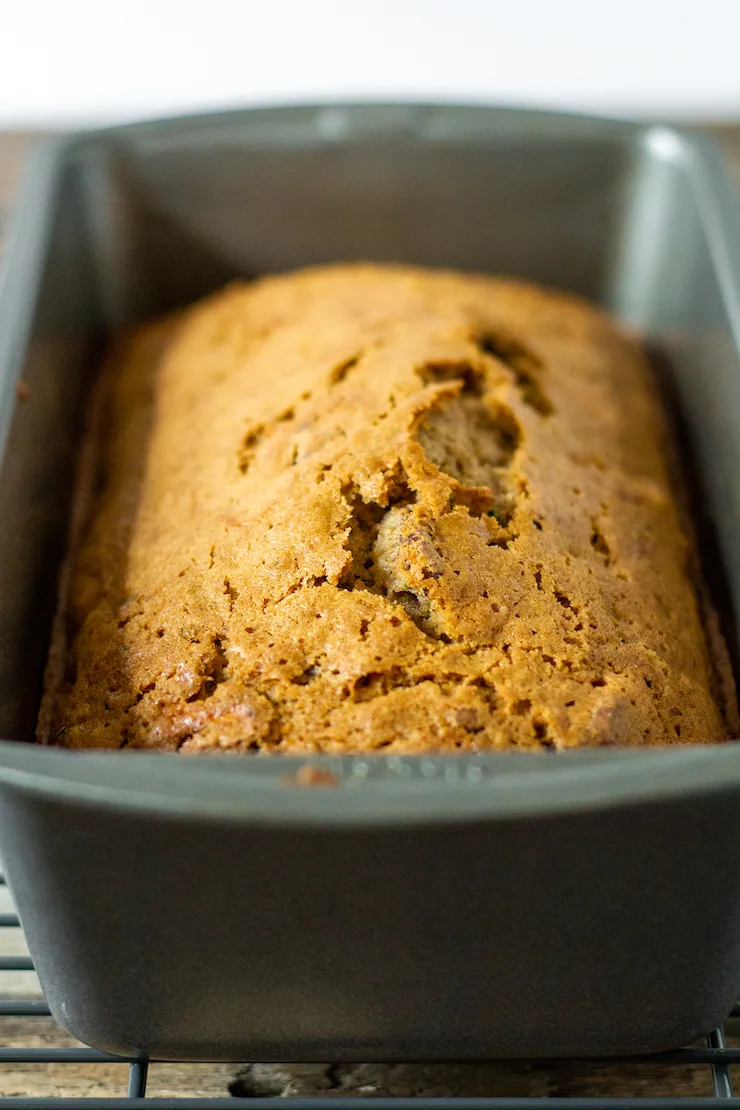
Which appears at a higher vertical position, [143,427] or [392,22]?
[392,22]

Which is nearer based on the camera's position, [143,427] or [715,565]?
[715,565]

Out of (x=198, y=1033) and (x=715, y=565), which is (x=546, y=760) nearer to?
(x=198, y=1033)

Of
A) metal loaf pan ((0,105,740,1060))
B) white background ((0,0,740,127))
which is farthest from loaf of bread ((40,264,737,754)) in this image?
white background ((0,0,740,127))

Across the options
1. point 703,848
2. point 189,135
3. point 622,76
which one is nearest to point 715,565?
point 703,848

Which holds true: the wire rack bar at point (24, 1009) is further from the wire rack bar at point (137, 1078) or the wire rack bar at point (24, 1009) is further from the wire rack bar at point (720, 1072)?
the wire rack bar at point (720, 1072)

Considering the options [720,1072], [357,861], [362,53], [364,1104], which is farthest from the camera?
[362,53]

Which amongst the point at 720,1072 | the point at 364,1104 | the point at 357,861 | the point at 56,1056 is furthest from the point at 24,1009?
the point at 720,1072

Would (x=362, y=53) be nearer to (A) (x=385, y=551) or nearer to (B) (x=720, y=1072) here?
(A) (x=385, y=551)
